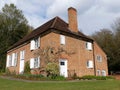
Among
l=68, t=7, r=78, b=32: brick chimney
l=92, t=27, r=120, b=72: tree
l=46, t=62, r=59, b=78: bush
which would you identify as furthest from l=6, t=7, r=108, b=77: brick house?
l=92, t=27, r=120, b=72: tree

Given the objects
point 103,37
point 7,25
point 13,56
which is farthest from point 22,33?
point 103,37

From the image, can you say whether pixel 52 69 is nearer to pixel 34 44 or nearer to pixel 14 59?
pixel 34 44

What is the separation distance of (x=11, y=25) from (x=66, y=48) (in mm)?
29182

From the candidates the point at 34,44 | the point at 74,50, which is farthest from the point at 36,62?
the point at 74,50

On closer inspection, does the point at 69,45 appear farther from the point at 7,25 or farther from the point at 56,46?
the point at 7,25

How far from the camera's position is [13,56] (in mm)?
32094

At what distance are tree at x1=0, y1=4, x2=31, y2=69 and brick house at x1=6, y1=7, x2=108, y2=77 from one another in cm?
1638

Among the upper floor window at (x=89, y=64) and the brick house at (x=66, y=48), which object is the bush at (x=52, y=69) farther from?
the upper floor window at (x=89, y=64)

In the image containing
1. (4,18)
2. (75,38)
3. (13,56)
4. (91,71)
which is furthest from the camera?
(4,18)

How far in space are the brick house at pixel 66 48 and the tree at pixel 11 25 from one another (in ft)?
53.7

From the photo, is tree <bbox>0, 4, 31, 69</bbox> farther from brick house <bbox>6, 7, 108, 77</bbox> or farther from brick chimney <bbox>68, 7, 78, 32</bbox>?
brick chimney <bbox>68, 7, 78, 32</bbox>

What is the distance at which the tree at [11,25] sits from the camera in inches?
1839

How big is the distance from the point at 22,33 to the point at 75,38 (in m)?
27.2

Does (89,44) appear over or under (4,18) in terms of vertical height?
under
